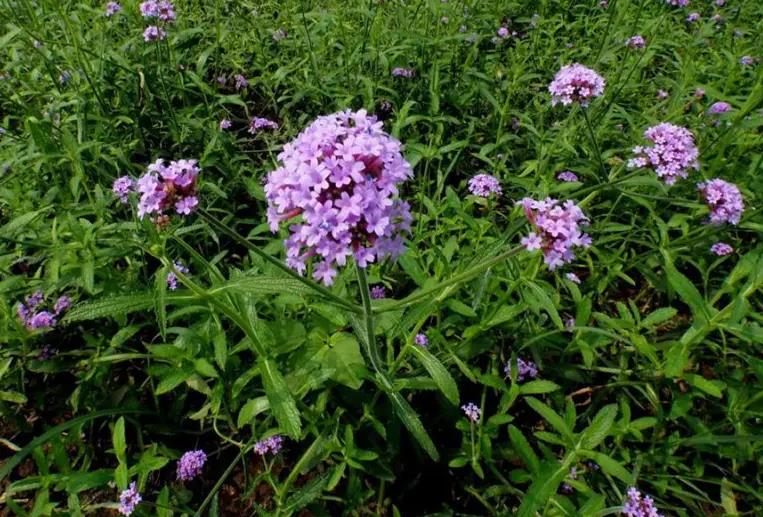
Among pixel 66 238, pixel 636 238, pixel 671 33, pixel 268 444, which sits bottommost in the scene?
pixel 268 444

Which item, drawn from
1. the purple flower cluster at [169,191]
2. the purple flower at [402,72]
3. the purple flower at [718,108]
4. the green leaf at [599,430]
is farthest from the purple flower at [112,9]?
the purple flower at [718,108]

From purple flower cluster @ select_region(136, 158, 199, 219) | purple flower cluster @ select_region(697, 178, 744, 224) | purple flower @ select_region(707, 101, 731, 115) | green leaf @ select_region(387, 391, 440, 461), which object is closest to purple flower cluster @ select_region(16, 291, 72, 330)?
purple flower cluster @ select_region(136, 158, 199, 219)

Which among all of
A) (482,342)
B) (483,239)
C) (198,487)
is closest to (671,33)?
(483,239)

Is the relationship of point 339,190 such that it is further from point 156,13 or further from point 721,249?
point 156,13

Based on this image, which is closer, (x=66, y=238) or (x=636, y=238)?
(x=66, y=238)

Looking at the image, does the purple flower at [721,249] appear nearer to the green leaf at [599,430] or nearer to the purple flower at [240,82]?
the green leaf at [599,430]

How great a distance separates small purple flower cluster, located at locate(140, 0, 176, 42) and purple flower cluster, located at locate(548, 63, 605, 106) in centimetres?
322

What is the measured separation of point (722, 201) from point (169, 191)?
2869 mm

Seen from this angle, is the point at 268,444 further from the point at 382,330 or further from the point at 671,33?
the point at 671,33

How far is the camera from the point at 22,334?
9.90ft

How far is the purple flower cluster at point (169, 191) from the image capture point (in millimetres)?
2004

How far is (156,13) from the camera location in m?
4.26

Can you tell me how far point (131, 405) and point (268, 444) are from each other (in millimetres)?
932

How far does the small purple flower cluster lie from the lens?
4.26 m
